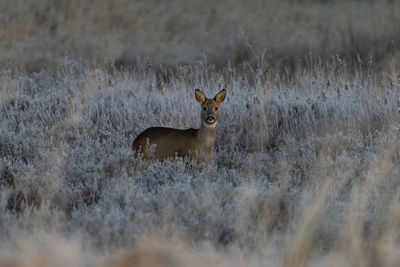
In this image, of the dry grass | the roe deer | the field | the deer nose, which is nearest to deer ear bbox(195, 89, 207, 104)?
the roe deer

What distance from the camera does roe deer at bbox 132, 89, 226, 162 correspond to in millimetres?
6520

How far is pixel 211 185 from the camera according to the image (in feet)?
17.6

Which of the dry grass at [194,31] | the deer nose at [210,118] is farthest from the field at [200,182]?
the dry grass at [194,31]

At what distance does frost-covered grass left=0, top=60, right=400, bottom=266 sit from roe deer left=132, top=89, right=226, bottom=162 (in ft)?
0.67

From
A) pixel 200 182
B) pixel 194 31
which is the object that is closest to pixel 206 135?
pixel 200 182

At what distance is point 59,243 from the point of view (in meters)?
4.18

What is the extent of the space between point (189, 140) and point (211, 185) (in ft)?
4.21

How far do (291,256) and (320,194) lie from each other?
3.75ft

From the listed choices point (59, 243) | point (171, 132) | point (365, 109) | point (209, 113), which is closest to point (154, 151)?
point (171, 132)

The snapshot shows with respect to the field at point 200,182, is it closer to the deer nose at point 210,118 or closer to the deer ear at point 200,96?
the deer nose at point 210,118

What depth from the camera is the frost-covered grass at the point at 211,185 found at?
13.8 feet

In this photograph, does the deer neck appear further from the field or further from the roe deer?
the field

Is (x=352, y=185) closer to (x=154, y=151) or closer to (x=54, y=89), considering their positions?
(x=154, y=151)

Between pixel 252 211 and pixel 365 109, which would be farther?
pixel 365 109
